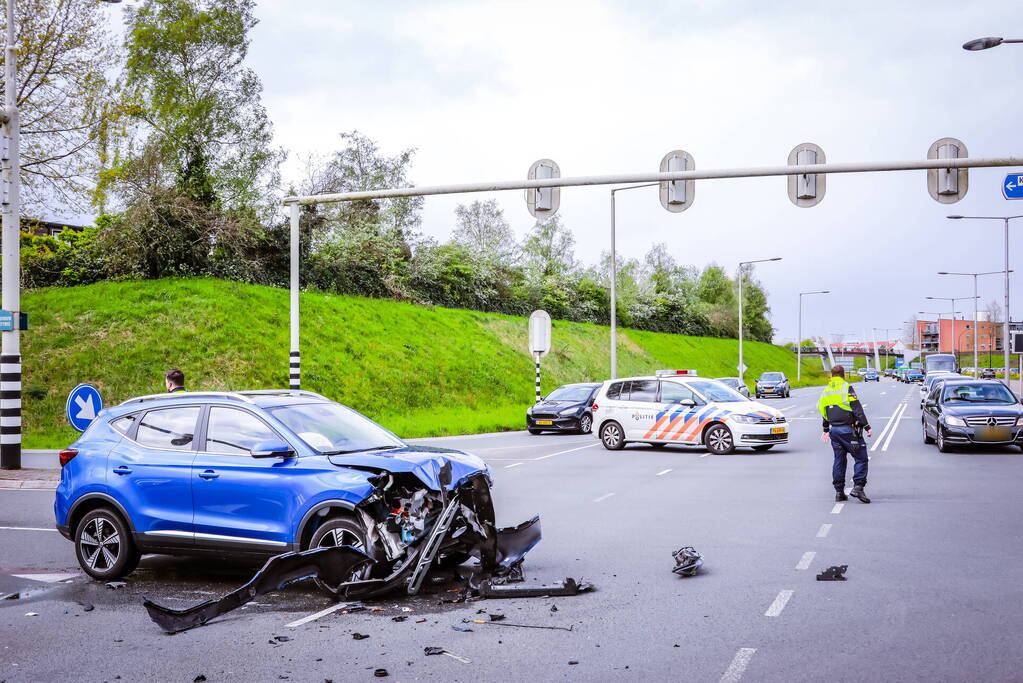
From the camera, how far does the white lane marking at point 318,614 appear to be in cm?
611

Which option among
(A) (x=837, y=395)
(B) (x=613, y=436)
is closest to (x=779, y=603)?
(A) (x=837, y=395)

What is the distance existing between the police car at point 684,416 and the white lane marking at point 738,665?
580 inches

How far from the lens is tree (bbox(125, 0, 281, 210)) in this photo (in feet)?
113

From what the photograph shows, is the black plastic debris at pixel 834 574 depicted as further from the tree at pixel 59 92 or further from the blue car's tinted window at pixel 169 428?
the tree at pixel 59 92

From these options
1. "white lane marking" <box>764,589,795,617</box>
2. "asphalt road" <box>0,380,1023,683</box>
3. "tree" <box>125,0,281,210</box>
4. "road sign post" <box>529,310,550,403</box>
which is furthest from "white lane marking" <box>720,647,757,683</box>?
"tree" <box>125,0,281,210</box>

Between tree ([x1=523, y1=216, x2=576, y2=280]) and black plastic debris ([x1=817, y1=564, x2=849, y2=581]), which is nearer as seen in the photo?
black plastic debris ([x1=817, y1=564, x2=849, y2=581])

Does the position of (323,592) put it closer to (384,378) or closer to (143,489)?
(143,489)

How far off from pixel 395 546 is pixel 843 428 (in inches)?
310

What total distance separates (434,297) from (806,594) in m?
40.7

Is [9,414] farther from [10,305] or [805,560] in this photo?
[805,560]

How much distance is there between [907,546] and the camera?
28.5 feet

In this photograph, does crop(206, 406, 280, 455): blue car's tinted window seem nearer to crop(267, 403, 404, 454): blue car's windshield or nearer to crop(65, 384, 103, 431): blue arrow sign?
crop(267, 403, 404, 454): blue car's windshield

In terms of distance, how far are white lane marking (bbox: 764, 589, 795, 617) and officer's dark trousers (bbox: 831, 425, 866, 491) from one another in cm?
560

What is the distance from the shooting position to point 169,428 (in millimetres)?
7793
